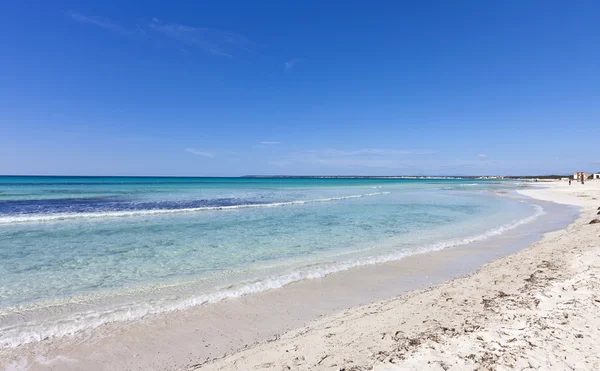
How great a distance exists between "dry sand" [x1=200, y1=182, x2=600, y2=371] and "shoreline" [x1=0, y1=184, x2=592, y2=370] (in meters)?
0.36

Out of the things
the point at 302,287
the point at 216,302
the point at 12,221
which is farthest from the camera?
the point at 12,221

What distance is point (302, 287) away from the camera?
712 cm

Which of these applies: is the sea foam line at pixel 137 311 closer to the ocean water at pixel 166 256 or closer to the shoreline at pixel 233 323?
the ocean water at pixel 166 256

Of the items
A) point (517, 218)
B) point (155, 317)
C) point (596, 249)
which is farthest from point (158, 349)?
point (517, 218)

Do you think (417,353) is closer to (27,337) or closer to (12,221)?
(27,337)

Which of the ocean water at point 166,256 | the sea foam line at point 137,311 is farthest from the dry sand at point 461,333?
the ocean water at point 166,256

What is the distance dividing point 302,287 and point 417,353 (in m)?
3.73

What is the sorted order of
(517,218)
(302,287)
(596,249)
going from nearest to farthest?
(302,287) < (596,249) < (517,218)

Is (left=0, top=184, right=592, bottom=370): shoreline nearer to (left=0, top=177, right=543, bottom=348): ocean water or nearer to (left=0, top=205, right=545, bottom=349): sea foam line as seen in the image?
(left=0, top=205, right=545, bottom=349): sea foam line

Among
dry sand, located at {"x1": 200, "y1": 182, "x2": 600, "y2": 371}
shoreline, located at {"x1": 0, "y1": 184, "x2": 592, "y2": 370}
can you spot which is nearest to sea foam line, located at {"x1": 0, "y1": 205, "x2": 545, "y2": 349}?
shoreline, located at {"x1": 0, "y1": 184, "x2": 592, "y2": 370}

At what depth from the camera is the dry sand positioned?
3492 mm

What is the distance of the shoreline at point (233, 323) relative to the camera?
4332 mm

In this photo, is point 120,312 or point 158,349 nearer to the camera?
point 158,349

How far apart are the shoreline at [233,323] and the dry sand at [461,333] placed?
36cm
